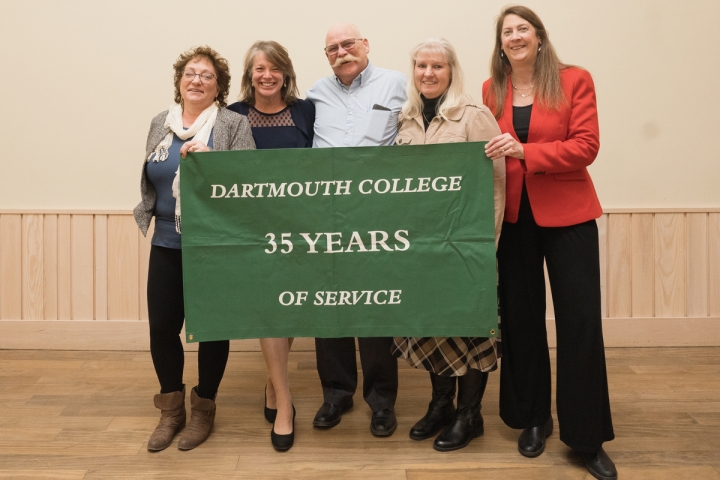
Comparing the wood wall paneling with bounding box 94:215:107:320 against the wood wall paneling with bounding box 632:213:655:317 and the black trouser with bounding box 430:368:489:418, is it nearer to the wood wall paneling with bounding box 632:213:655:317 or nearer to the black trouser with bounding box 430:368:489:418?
the black trouser with bounding box 430:368:489:418

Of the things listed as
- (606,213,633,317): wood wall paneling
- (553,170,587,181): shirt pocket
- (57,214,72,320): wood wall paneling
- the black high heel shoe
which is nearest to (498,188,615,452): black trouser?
(553,170,587,181): shirt pocket

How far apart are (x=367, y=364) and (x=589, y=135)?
1.17 m

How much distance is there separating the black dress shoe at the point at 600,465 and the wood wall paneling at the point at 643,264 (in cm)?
164

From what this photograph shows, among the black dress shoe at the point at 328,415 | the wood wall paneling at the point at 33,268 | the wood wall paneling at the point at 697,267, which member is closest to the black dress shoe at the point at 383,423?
the black dress shoe at the point at 328,415

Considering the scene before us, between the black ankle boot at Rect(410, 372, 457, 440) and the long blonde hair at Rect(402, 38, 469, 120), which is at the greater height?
the long blonde hair at Rect(402, 38, 469, 120)

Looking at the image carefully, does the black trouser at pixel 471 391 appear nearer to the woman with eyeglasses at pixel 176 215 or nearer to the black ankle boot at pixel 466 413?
the black ankle boot at pixel 466 413

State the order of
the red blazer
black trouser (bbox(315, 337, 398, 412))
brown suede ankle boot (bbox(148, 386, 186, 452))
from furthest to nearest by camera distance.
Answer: black trouser (bbox(315, 337, 398, 412)) < brown suede ankle boot (bbox(148, 386, 186, 452)) < the red blazer

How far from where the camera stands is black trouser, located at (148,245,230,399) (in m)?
2.16

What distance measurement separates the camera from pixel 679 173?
133 inches

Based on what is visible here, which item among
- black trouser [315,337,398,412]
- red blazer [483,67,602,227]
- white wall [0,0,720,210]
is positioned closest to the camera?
red blazer [483,67,602,227]

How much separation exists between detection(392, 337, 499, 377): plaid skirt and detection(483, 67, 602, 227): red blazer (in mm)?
491

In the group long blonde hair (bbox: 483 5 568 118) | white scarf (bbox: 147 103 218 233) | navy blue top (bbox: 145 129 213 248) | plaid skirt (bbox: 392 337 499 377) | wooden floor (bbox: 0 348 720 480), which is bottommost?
wooden floor (bbox: 0 348 720 480)

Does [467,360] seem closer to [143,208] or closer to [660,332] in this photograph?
[143,208]

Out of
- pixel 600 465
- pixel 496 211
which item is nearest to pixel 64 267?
pixel 496 211
